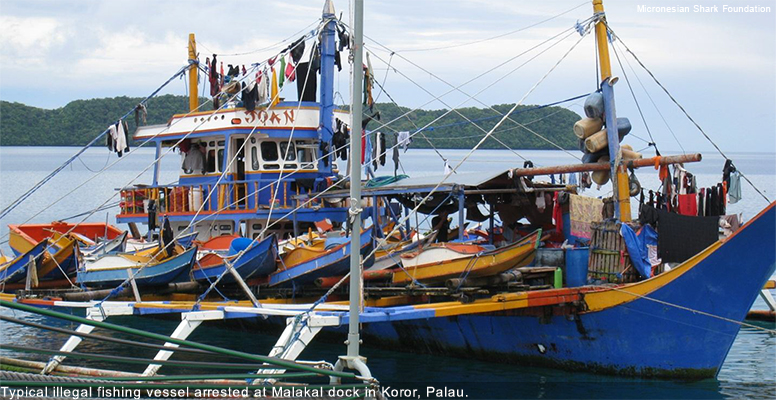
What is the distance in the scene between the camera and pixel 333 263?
1575cm

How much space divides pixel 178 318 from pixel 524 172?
31.9 ft

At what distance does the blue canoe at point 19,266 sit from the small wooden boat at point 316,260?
523 centimetres

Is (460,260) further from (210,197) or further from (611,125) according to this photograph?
(210,197)

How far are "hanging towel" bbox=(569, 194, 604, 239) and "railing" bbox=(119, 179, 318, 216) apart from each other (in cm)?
625

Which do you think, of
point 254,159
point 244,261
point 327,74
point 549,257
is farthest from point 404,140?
point 549,257

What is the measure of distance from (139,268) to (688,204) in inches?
409

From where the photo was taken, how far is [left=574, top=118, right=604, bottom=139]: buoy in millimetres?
15078

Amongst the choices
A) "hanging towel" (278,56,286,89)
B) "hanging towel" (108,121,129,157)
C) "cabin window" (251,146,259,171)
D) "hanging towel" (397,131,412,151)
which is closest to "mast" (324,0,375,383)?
"hanging towel" (397,131,412,151)

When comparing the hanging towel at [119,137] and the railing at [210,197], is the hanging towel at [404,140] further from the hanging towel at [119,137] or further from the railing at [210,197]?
the hanging towel at [119,137]

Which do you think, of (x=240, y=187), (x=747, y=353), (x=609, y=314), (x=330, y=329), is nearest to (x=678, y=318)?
(x=609, y=314)

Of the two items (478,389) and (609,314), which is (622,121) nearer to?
(609,314)

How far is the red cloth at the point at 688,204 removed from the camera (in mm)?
14539

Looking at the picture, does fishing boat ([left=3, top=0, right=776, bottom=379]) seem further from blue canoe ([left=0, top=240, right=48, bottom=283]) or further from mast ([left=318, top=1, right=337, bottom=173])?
mast ([left=318, top=1, right=337, bottom=173])

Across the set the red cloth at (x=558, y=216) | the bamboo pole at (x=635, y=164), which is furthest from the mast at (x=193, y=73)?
the bamboo pole at (x=635, y=164)
